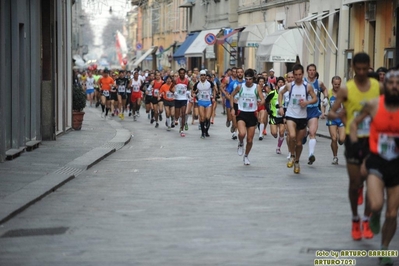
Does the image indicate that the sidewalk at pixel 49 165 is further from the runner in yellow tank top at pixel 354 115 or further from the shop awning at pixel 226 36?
the shop awning at pixel 226 36

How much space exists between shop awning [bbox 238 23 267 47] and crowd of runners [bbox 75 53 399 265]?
982 cm

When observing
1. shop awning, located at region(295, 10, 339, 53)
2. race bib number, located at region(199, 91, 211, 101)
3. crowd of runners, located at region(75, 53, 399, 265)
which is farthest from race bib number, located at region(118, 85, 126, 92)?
race bib number, located at region(199, 91, 211, 101)

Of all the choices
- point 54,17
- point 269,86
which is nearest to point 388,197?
point 54,17

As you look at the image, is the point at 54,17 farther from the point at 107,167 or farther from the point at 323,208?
the point at 323,208

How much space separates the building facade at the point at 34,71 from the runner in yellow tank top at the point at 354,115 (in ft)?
32.0

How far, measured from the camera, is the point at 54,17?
2622 cm

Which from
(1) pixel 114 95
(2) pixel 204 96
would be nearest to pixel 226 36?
(1) pixel 114 95

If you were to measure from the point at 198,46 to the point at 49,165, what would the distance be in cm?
4589

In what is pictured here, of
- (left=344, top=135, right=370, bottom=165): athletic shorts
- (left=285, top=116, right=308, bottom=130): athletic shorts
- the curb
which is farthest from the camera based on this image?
(left=285, top=116, right=308, bottom=130): athletic shorts

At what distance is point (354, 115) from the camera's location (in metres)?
10.4

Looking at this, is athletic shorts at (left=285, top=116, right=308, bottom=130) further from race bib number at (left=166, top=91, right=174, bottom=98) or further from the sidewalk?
race bib number at (left=166, top=91, right=174, bottom=98)

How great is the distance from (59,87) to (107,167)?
8.80m

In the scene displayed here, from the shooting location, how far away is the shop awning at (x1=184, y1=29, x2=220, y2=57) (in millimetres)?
62375

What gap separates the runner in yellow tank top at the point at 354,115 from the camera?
10117 mm
